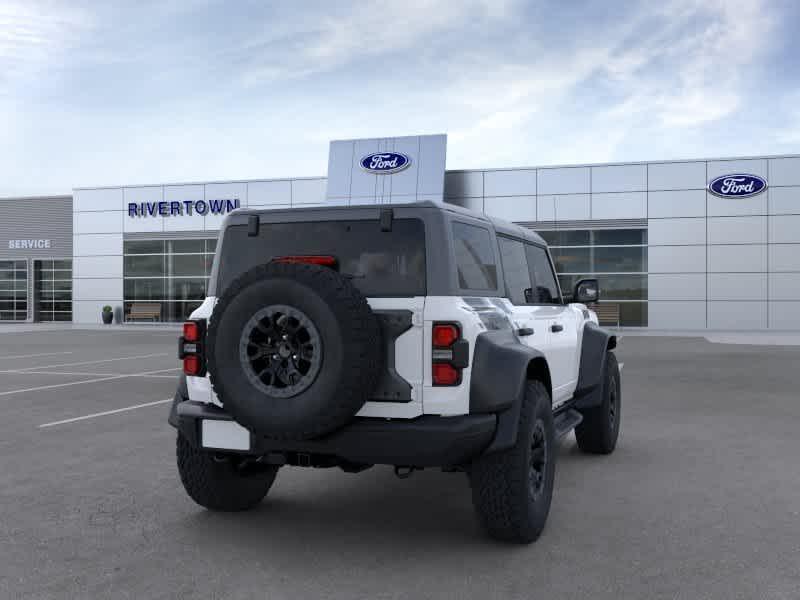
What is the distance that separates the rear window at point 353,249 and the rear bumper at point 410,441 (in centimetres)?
69

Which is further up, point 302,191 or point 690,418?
point 302,191

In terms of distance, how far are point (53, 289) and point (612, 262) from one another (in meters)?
28.5

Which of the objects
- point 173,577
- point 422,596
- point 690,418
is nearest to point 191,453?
point 173,577

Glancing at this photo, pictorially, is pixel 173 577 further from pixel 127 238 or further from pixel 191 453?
pixel 127 238

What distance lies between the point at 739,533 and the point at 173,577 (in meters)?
3.20

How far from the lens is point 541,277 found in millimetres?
6312

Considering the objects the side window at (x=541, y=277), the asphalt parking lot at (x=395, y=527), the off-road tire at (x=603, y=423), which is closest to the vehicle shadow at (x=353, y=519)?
the asphalt parking lot at (x=395, y=527)

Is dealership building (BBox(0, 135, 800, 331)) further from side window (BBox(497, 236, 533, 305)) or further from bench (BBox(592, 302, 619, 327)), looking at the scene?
side window (BBox(497, 236, 533, 305))

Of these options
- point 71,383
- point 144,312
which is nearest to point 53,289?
point 144,312

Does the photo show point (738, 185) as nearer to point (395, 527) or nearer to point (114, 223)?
point (114, 223)

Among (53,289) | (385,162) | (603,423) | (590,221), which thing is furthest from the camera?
(53,289)

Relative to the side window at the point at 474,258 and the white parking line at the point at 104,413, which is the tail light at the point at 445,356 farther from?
the white parking line at the point at 104,413

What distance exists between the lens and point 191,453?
5.02 meters

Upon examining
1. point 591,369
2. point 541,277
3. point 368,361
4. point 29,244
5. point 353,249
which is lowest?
point 591,369
